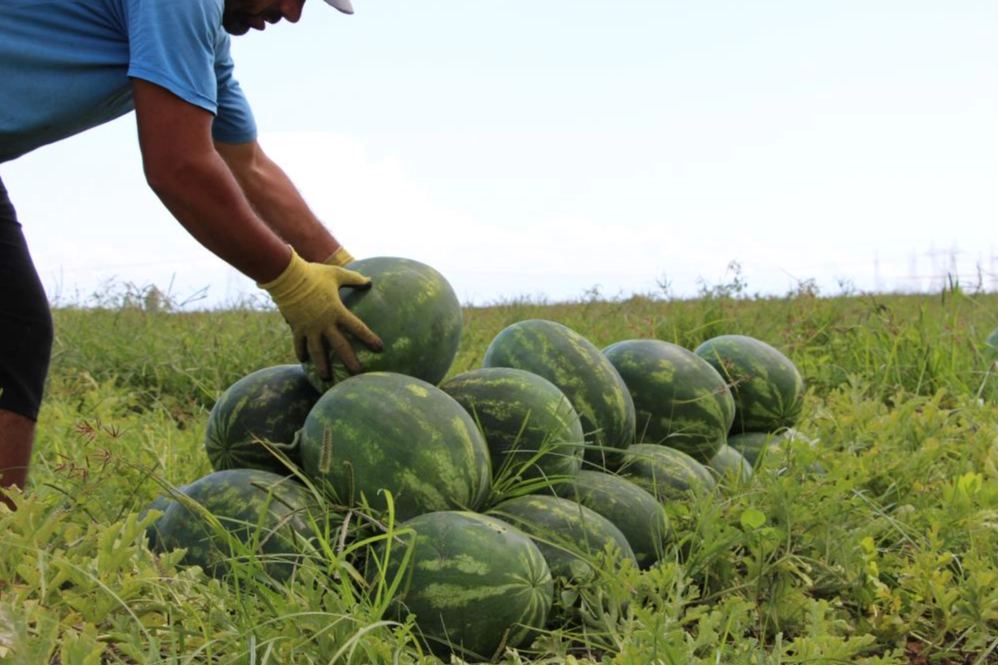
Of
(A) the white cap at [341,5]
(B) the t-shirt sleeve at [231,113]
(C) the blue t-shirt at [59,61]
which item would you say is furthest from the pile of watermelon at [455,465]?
(A) the white cap at [341,5]

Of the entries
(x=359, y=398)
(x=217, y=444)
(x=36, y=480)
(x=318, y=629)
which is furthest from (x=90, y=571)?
(x=36, y=480)

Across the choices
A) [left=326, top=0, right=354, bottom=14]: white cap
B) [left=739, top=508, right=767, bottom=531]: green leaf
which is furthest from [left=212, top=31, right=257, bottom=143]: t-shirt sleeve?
[left=739, top=508, right=767, bottom=531]: green leaf

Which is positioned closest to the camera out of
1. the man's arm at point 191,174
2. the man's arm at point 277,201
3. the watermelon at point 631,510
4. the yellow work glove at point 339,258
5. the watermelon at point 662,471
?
the watermelon at point 631,510

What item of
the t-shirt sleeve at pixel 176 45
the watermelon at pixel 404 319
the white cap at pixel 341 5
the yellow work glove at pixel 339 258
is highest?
the white cap at pixel 341 5

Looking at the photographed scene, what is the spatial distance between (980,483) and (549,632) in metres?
1.70

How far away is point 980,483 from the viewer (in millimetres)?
3186

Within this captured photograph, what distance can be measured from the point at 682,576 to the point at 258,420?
50.4 inches

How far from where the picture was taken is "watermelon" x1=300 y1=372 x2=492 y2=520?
2451 millimetres

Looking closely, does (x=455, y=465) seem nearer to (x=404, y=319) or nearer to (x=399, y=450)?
(x=399, y=450)

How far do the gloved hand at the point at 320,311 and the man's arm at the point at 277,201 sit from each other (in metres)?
0.91

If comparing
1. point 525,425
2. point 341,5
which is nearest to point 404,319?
point 525,425

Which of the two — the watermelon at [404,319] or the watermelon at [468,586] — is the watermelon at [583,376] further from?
the watermelon at [468,586]

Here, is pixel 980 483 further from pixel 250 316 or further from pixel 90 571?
pixel 250 316

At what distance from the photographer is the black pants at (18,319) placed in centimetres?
329
